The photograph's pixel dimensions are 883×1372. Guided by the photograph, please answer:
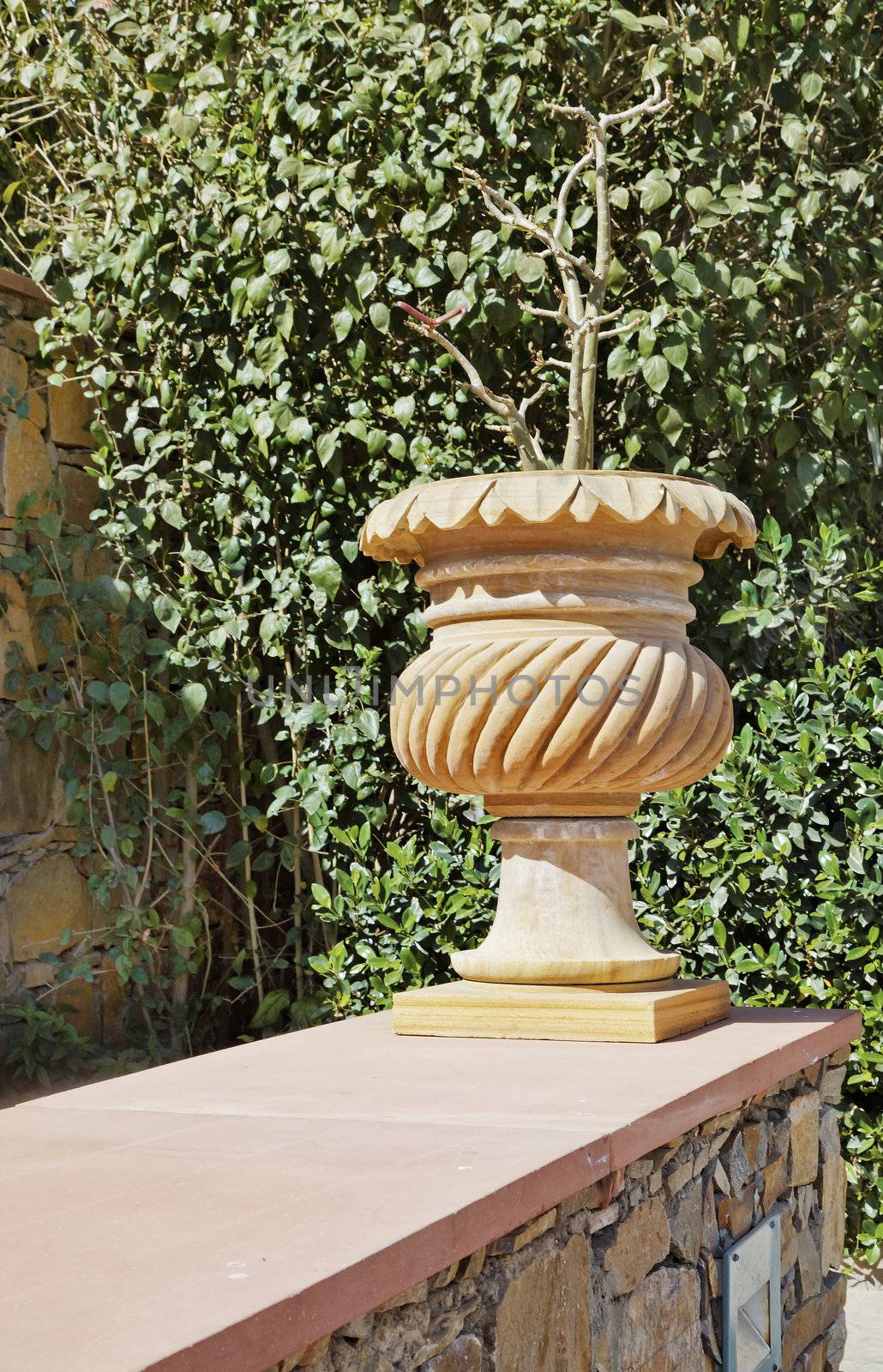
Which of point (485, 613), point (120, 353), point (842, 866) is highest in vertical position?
point (120, 353)

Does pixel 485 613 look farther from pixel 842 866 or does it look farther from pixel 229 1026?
pixel 229 1026

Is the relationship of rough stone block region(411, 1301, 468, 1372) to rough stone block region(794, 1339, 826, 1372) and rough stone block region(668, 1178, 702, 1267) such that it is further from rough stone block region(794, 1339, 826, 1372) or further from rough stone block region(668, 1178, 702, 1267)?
rough stone block region(794, 1339, 826, 1372)

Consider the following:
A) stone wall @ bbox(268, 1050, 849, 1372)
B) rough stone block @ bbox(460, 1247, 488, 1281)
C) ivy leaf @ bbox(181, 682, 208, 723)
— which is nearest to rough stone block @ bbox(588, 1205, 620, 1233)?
stone wall @ bbox(268, 1050, 849, 1372)

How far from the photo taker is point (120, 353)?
3629 millimetres

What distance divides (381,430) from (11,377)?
0.94 meters

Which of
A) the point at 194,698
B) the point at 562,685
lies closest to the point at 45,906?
the point at 194,698

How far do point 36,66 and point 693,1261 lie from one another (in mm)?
3256

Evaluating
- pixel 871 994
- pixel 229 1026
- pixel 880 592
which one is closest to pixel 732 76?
pixel 880 592

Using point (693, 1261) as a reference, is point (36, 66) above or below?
above

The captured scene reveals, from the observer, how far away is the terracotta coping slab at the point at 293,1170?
0.94 metres

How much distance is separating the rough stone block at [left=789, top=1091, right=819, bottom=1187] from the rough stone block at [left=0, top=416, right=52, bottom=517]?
2292mm

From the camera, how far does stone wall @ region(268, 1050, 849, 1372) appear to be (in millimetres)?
1192

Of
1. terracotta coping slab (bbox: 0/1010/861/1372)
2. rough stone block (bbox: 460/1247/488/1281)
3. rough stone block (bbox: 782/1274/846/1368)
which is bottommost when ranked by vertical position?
rough stone block (bbox: 782/1274/846/1368)

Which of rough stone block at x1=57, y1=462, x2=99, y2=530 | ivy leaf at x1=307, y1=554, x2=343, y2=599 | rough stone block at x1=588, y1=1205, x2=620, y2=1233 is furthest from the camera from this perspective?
rough stone block at x1=57, y1=462, x2=99, y2=530
